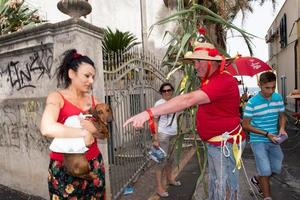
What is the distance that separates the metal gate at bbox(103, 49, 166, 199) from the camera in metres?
5.49

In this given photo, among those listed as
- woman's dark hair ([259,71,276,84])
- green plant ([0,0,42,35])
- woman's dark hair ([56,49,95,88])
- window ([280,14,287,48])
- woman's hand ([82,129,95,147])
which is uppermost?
window ([280,14,287,48])

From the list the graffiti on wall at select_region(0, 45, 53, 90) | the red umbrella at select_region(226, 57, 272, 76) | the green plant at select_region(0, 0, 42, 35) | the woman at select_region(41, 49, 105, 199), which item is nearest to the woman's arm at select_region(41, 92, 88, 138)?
the woman at select_region(41, 49, 105, 199)

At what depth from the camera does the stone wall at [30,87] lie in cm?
480

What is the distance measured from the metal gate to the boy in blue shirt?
182cm

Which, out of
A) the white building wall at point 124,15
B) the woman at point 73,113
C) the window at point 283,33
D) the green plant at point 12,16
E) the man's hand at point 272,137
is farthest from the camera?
the window at point 283,33

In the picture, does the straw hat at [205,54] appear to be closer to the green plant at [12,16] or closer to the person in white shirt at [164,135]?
the person in white shirt at [164,135]

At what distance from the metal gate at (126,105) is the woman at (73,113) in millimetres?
2113

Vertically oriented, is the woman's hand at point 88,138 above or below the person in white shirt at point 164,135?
above

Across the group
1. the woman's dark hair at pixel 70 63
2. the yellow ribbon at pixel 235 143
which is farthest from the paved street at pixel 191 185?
the woman's dark hair at pixel 70 63

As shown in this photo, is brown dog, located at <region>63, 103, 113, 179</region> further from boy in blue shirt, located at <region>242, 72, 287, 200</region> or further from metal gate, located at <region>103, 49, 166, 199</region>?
boy in blue shirt, located at <region>242, 72, 287, 200</region>

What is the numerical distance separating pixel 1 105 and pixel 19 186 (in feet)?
4.52

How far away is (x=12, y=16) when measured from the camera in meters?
8.16

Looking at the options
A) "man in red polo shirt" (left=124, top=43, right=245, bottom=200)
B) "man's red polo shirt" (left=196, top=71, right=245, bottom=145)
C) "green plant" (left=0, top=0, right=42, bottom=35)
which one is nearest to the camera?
"man's red polo shirt" (left=196, top=71, right=245, bottom=145)

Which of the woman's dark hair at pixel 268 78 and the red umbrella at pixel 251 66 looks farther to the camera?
the red umbrella at pixel 251 66
